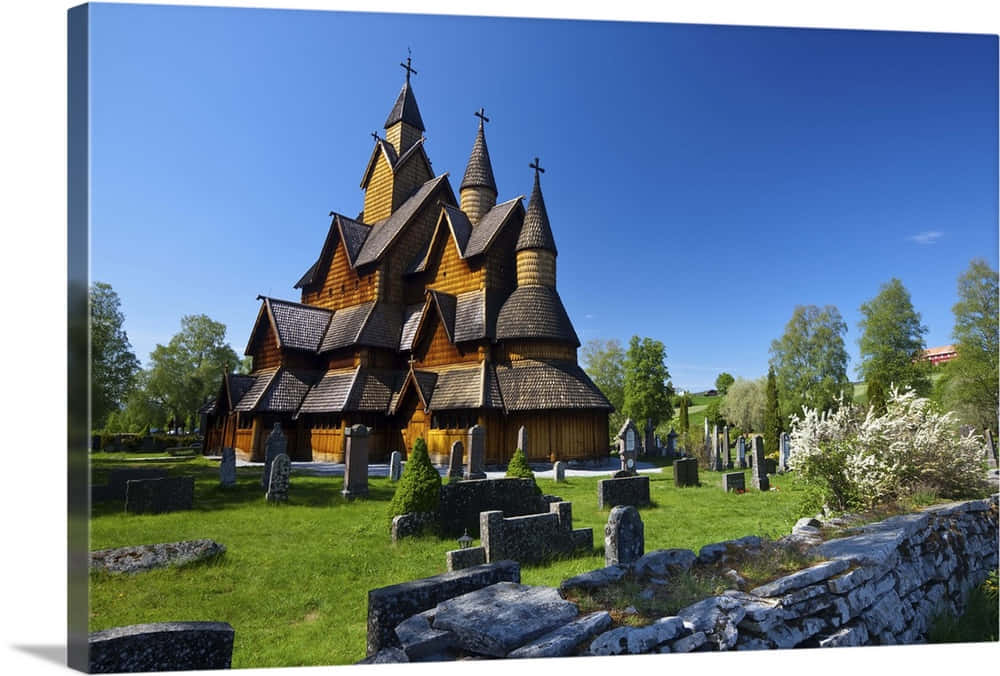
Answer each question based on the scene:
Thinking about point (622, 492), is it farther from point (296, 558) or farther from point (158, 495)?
point (158, 495)

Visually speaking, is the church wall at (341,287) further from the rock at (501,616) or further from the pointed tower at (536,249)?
the rock at (501,616)

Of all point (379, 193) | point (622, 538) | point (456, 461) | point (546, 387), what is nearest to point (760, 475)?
point (546, 387)

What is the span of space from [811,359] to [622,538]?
8.54 metres

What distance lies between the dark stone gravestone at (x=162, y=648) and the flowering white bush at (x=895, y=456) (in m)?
6.96

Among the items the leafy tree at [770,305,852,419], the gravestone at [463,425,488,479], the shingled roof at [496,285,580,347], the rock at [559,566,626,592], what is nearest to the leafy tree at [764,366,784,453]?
the leafy tree at [770,305,852,419]

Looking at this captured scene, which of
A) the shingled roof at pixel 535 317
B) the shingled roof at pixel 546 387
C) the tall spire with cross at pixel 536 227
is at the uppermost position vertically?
the tall spire with cross at pixel 536 227

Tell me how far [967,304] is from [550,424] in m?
9.41

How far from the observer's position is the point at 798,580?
397 cm

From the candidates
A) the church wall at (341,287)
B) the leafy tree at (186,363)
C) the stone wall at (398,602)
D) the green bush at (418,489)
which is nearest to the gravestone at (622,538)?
the stone wall at (398,602)

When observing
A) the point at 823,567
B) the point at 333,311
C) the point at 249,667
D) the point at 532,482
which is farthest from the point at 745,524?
the point at 333,311

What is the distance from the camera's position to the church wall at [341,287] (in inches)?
677

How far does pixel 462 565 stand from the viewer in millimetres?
5000

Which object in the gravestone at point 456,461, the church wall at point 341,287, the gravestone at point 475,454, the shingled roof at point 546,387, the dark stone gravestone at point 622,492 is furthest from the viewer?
the church wall at point 341,287

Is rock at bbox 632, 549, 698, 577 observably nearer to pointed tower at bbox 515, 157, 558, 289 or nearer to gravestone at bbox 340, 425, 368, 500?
gravestone at bbox 340, 425, 368, 500
